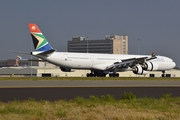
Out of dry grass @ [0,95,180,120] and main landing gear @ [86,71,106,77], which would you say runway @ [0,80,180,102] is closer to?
dry grass @ [0,95,180,120]

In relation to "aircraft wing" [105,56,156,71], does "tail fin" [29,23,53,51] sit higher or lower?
higher

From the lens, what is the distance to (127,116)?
49.2ft

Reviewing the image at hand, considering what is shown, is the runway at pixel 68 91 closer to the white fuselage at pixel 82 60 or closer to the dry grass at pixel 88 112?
the dry grass at pixel 88 112

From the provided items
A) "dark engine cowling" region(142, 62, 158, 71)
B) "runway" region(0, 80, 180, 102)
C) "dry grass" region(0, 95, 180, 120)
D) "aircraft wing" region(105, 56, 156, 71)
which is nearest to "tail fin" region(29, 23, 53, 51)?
"aircraft wing" region(105, 56, 156, 71)

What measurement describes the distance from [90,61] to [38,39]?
872 cm

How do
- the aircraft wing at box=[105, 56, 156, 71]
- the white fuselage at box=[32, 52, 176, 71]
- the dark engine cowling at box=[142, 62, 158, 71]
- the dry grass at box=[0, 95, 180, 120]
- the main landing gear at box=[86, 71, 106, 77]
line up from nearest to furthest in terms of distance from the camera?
1. the dry grass at box=[0, 95, 180, 120]
2. the white fuselage at box=[32, 52, 176, 71]
3. the aircraft wing at box=[105, 56, 156, 71]
4. the dark engine cowling at box=[142, 62, 158, 71]
5. the main landing gear at box=[86, 71, 106, 77]

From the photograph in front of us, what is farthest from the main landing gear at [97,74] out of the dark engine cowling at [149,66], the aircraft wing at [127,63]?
the dark engine cowling at [149,66]

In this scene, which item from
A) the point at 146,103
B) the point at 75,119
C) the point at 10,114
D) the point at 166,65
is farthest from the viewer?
the point at 166,65

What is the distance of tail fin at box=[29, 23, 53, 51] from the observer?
60.2 m

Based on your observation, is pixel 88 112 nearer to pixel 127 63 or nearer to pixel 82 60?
pixel 82 60

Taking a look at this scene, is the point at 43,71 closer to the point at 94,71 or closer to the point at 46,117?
the point at 94,71

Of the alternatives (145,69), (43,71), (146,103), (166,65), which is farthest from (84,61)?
Answer: (146,103)

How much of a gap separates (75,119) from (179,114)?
14.0 feet

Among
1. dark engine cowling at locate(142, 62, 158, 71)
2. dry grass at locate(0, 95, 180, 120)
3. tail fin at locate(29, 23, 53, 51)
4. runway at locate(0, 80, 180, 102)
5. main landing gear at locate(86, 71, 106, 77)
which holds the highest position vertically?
tail fin at locate(29, 23, 53, 51)
